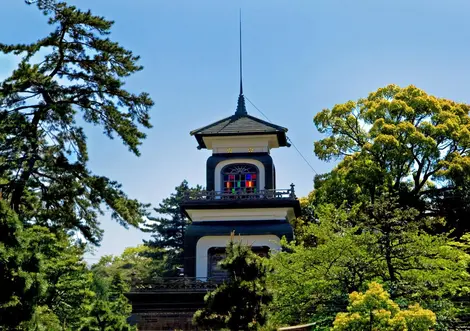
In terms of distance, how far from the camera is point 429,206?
32.0 m

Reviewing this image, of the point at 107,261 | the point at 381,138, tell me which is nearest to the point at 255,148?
the point at 381,138

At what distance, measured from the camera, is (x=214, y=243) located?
1065 inches

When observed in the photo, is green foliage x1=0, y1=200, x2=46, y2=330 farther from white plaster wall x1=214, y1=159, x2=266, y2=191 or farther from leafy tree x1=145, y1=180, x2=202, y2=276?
leafy tree x1=145, y1=180, x2=202, y2=276

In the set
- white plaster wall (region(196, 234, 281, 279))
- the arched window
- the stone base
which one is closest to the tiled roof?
the arched window

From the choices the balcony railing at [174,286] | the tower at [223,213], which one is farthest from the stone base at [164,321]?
the balcony railing at [174,286]

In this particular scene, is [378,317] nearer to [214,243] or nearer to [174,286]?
[174,286]

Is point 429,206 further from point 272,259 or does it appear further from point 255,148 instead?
point 272,259

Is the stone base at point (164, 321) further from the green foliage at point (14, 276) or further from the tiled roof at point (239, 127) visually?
the tiled roof at point (239, 127)

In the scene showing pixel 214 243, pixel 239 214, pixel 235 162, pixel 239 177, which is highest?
pixel 235 162

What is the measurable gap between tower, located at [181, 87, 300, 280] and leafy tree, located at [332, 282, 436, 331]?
1121cm

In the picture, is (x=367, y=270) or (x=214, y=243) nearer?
(x=367, y=270)

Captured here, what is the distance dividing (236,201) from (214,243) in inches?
74.4

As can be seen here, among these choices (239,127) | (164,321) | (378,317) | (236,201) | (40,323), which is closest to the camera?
(378,317)

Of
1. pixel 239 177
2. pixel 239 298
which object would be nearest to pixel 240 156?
pixel 239 177
